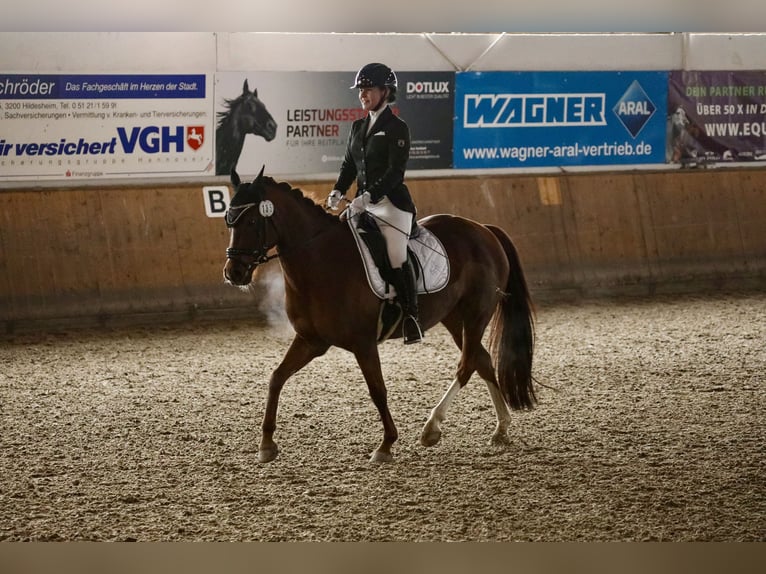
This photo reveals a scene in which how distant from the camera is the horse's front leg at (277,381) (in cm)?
729

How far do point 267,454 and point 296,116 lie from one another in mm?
6620

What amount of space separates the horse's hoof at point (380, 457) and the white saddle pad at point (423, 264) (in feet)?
3.25

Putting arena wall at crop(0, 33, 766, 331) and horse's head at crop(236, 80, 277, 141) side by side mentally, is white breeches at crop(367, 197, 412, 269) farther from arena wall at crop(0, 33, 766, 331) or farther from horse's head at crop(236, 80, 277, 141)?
horse's head at crop(236, 80, 277, 141)

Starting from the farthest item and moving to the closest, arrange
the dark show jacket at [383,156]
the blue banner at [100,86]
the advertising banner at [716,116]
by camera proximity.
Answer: the advertising banner at [716,116] < the blue banner at [100,86] < the dark show jacket at [383,156]

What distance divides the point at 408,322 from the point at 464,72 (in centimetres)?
691

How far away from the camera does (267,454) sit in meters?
7.28

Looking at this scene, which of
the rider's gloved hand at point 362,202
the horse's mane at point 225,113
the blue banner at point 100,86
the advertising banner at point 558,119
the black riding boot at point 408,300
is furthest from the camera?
the advertising banner at point 558,119

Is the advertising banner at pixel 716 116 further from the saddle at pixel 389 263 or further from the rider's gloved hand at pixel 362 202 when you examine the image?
the rider's gloved hand at pixel 362 202

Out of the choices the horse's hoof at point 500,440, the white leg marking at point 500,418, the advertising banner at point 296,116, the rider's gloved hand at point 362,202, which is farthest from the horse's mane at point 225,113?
the horse's hoof at point 500,440

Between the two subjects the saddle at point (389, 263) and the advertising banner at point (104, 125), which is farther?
the advertising banner at point (104, 125)

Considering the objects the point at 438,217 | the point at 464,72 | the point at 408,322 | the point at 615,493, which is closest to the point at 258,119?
the point at 464,72

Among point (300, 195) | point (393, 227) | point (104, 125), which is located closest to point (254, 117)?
point (104, 125)

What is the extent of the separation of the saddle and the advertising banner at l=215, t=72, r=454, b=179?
5635 millimetres

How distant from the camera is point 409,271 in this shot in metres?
7.41
